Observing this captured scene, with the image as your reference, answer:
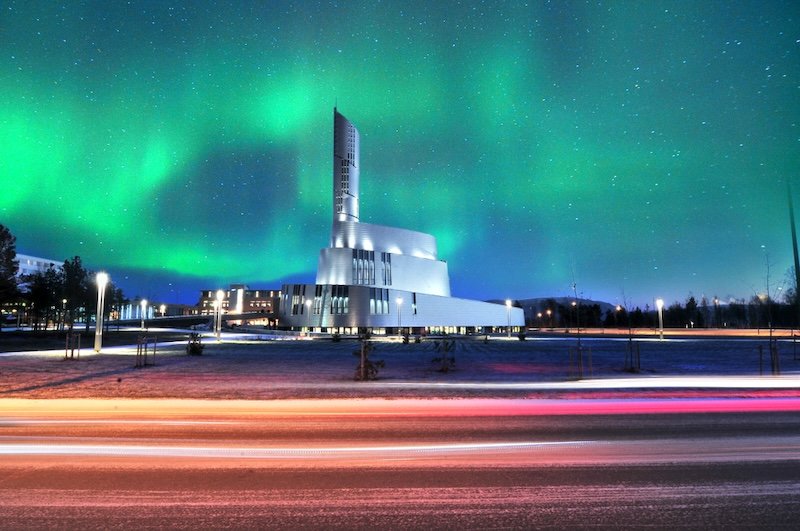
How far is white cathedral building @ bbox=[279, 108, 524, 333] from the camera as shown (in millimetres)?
87875

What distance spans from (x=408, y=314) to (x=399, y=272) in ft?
45.4

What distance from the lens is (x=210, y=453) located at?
23.2 feet

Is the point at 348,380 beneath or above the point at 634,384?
beneath

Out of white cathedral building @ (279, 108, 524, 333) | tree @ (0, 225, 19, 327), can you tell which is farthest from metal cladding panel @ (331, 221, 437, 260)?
tree @ (0, 225, 19, 327)

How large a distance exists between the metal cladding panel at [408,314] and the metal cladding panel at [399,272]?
27.2 feet

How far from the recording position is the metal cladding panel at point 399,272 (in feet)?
316

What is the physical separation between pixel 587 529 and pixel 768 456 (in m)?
4.51

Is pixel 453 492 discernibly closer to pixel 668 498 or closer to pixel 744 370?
pixel 668 498

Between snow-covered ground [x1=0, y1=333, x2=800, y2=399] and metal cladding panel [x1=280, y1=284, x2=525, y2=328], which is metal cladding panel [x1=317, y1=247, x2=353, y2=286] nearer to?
metal cladding panel [x1=280, y1=284, x2=525, y2=328]

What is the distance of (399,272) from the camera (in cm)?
10256

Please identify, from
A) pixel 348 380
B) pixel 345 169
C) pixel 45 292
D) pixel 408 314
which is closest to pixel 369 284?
pixel 408 314

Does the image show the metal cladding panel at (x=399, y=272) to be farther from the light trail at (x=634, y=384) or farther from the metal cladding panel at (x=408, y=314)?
the light trail at (x=634, y=384)

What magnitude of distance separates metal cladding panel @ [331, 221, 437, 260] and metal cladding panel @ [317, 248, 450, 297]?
3.43 meters

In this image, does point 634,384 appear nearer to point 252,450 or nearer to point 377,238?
point 252,450
